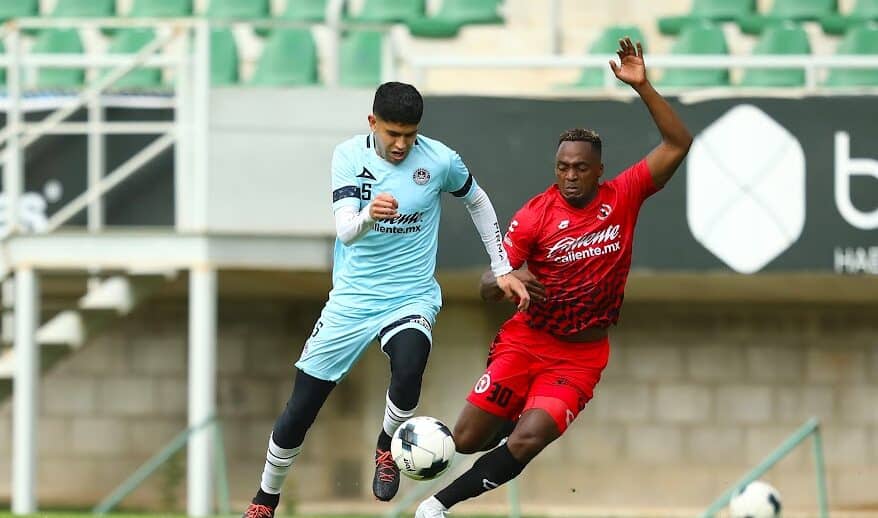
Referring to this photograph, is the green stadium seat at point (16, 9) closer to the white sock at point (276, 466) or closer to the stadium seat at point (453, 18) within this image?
the stadium seat at point (453, 18)

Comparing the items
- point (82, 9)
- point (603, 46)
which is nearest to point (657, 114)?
point (603, 46)

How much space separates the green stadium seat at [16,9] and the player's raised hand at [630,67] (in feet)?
37.9

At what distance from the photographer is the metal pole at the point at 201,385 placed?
16.1 meters

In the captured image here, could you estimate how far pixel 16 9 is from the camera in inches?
792

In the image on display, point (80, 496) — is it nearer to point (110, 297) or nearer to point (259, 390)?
point (259, 390)

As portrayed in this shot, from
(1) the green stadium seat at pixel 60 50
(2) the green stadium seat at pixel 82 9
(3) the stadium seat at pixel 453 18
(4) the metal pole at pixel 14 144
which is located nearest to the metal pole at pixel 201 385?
(4) the metal pole at pixel 14 144

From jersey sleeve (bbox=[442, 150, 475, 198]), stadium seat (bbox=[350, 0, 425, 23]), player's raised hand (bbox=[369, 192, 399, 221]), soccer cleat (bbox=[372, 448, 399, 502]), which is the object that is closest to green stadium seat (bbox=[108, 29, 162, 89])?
stadium seat (bbox=[350, 0, 425, 23])

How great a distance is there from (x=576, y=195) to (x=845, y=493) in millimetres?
10125

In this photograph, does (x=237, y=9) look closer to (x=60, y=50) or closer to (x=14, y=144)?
(x=60, y=50)

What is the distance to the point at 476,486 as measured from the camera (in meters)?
9.95

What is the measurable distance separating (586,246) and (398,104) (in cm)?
137

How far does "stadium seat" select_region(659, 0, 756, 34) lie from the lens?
19.1 meters

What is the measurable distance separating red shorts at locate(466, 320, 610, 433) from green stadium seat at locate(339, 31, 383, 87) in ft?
25.4

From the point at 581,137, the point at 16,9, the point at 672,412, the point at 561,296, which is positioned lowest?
the point at 672,412
